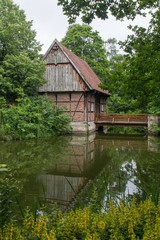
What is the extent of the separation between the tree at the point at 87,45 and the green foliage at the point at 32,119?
1099 cm

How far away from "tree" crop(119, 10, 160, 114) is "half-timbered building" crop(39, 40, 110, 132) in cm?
1161

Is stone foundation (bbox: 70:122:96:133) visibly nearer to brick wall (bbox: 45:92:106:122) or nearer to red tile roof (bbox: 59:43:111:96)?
brick wall (bbox: 45:92:106:122)

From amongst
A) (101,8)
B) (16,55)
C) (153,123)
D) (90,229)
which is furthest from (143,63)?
(153,123)

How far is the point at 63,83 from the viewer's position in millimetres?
19188

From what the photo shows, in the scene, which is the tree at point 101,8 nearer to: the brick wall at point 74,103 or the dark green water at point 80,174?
the dark green water at point 80,174

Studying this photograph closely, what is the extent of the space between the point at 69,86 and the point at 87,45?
9867mm

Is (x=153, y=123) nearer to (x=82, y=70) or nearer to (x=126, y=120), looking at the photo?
(x=126, y=120)

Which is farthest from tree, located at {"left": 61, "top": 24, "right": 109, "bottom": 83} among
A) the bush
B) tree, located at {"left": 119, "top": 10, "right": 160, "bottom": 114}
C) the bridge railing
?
the bush

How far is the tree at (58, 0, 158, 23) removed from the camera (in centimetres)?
567

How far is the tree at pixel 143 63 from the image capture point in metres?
5.85

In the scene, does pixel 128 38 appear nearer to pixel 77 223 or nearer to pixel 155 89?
pixel 155 89

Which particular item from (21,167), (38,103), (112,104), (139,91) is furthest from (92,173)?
(112,104)

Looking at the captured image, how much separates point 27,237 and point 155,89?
5.16 m

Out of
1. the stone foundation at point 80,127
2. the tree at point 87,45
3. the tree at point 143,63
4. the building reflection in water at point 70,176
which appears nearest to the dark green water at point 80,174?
the building reflection in water at point 70,176
